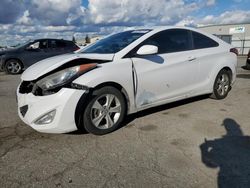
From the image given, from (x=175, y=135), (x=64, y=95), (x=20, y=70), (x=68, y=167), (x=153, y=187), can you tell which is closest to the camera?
(x=153, y=187)

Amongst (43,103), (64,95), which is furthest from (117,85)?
(43,103)

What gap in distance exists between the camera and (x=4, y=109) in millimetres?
5262

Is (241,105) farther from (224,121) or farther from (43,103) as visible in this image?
(43,103)

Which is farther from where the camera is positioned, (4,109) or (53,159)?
(4,109)

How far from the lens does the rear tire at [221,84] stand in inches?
216

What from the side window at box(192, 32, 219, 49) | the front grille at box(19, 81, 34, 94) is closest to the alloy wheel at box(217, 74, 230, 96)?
the side window at box(192, 32, 219, 49)

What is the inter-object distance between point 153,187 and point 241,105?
11.5ft

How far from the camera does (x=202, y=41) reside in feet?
17.0

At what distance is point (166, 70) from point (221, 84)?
73.6 inches

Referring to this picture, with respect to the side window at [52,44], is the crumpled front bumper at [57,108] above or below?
below

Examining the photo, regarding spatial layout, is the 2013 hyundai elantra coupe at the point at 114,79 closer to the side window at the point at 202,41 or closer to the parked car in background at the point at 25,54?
the side window at the point at 202,41

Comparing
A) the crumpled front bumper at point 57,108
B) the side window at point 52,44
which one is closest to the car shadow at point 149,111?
the crumpled front bumper at point 57,108

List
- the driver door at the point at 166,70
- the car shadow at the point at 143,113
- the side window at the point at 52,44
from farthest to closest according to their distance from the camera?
the side window at the point at 52,44 → the driver door at the point at 166,70 → the car shadow at the point at 143,113

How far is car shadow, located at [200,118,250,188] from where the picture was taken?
2627 millimetres
